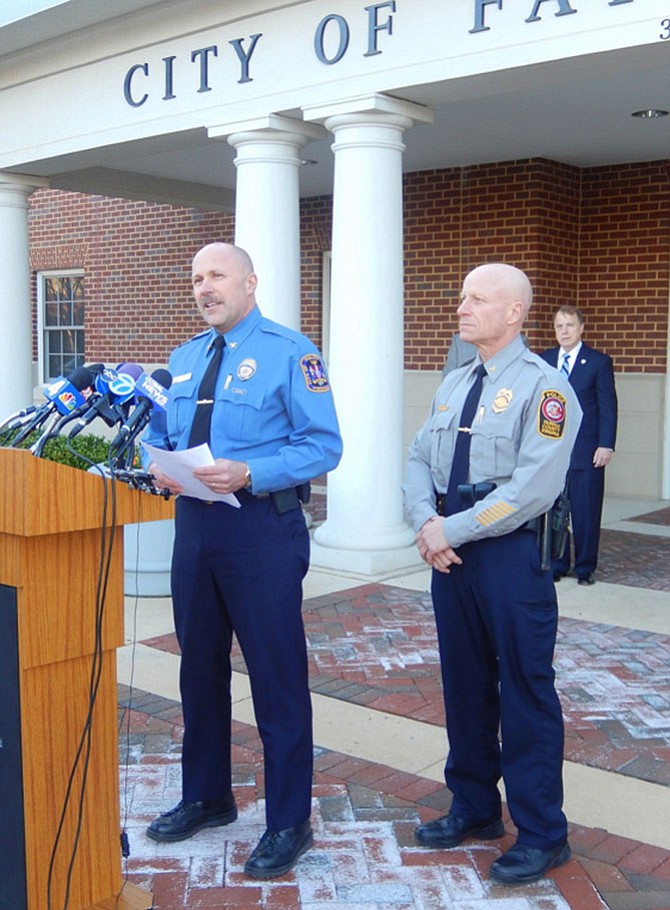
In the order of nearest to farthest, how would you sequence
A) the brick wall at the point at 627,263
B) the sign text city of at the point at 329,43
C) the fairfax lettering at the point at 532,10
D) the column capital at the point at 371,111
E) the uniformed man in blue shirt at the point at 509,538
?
1. the uniformed man in blue shirt at the point at 509,538
2. the fairfax lettering at the point at 532,10
3. the sign text city of at the point at 329,43
4. the column capital at the point at 371,111
5. the brick wall at the point at 627,263

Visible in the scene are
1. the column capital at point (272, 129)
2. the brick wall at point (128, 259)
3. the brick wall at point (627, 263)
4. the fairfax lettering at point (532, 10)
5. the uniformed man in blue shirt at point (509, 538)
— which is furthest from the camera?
the brick wall at point (128, 259)

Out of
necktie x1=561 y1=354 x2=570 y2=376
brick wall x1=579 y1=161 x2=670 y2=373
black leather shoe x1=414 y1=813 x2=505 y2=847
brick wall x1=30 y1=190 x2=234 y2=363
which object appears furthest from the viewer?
brick wall x1=30 y1=190 x2=234 y2=363

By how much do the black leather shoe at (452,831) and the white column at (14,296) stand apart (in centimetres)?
783

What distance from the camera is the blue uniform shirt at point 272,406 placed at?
3156 millimetres

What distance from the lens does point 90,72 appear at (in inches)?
354

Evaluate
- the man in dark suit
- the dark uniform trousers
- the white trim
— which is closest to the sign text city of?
the man in dark suit

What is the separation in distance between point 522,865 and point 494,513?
3.43 ft

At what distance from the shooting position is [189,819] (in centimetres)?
343

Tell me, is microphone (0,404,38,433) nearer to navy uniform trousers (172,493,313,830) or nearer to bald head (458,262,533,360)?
navy uniform trousers (172,493,313,830)

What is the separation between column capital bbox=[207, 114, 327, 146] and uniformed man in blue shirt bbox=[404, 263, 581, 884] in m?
4.69

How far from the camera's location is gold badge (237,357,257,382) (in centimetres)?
318

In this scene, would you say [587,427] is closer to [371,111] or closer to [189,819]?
[371,111]

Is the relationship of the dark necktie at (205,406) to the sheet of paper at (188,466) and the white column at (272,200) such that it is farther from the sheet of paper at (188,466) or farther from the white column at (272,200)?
the white column at (272,200)

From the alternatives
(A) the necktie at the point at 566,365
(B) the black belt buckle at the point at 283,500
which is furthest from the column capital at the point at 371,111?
(B) the black belt buckle at the point at 283,500
